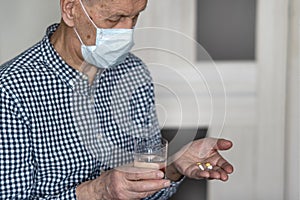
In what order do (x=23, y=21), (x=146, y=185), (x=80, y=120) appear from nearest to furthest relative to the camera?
(x=146, y=185) < (x=80, y=120) < (x=23, y=21)

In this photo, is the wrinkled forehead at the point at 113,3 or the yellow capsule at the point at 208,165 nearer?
the wrinkled forehead at the point at 113,3

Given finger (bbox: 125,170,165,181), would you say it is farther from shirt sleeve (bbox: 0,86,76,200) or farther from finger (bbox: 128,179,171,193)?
shirt sleeve (bbox: 0,86,76,200)

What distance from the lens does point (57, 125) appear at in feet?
4.80

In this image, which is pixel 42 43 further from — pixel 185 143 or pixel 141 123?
pixel 185 143

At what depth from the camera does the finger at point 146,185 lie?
1.31 metres

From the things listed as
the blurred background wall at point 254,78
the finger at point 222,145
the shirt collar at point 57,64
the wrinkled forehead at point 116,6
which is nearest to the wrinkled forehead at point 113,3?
the wrinkled forehead at point 116,6

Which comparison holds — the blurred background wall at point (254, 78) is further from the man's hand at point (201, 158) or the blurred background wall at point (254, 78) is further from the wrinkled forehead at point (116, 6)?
the wrinkled forehead at point (116, 6)

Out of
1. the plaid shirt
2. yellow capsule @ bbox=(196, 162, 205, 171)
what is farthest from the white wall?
yellow capsule @ bbox=(196, 162, 205, 171)

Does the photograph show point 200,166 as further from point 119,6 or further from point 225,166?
point 119,6

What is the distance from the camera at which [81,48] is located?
1.47 meters

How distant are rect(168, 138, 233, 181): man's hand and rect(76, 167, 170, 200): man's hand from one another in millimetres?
169

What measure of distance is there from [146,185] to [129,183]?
0.04m

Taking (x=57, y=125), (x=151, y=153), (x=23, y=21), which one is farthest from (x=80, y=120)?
(x=23, y=21)

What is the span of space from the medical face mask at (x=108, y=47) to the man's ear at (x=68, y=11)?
3 cm
